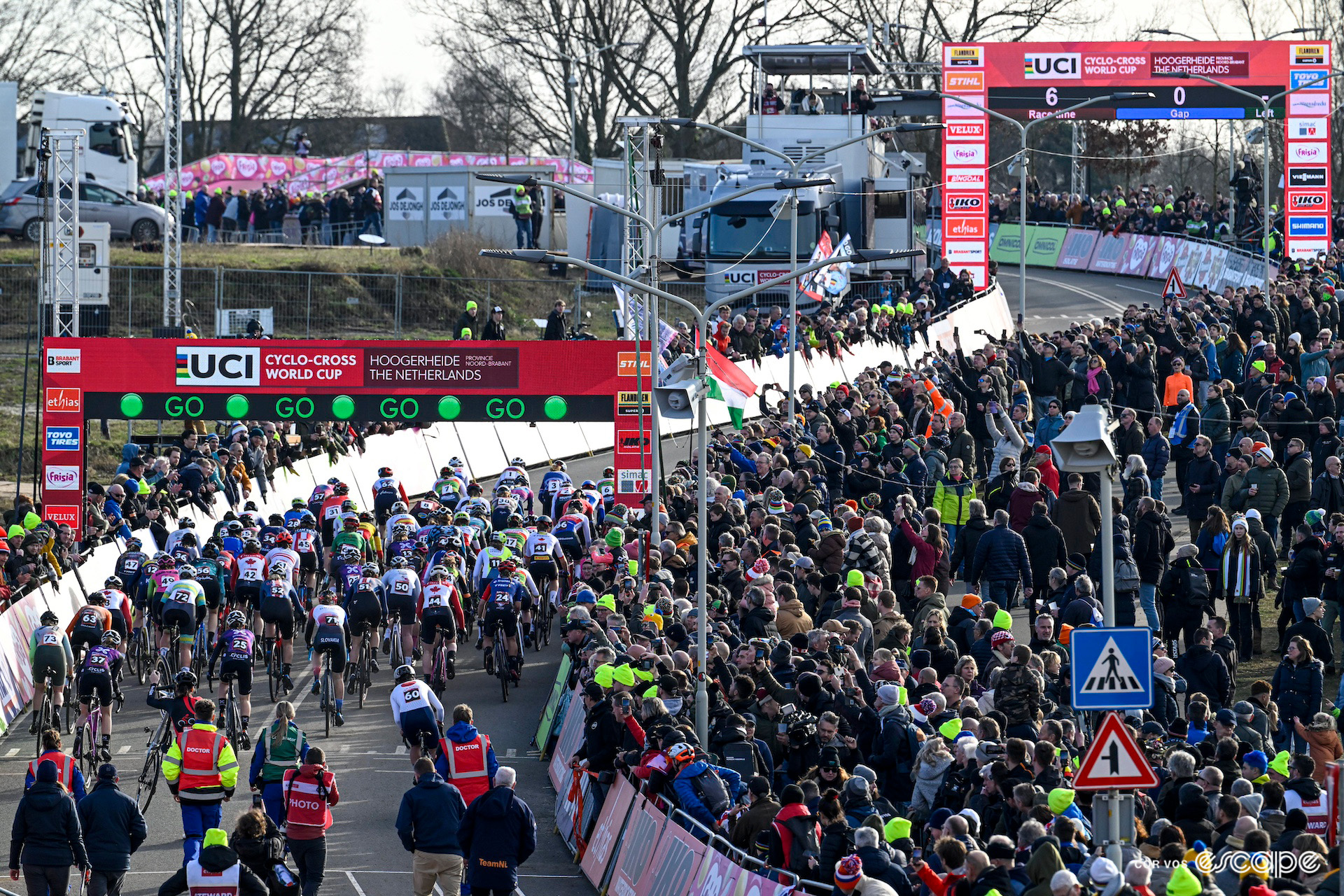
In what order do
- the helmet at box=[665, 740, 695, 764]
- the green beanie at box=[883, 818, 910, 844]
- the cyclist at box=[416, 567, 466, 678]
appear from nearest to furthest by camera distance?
the green beanie at box=[883, 818, 910, 844]
the helmet at box=[665, 740, 695, 764]
the cyclist at box=[416, 567, 466, 678]

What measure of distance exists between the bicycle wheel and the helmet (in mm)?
5309

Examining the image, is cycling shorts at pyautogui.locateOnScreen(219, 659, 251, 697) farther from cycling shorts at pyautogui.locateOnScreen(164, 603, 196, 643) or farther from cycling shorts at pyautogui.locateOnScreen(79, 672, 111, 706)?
cycling shorts at pyautogui.locateOnScreen(164, 603, 196, 643)

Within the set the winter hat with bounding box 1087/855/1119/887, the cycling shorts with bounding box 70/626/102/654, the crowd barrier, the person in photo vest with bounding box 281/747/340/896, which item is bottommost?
the person in photo vest with bounding box 281/747/340/896

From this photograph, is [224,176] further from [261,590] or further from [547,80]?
[261,590]

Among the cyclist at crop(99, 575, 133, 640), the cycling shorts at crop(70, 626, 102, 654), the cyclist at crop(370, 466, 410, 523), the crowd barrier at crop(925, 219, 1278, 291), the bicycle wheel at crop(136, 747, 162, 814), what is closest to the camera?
the bicycle wheel at crop(136, 747, 162, 814)

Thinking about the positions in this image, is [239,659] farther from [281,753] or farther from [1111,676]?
[1111,676]

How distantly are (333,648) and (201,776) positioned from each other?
442 cm

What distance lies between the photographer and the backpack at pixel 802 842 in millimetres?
12547

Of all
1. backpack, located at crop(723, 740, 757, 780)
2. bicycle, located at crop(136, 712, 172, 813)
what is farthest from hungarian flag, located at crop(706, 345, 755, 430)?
backpack, located at crop(723, 740, 757, 780)

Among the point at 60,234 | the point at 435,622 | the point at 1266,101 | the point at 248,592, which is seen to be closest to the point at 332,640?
the point at 435,622

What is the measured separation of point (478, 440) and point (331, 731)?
638 inches

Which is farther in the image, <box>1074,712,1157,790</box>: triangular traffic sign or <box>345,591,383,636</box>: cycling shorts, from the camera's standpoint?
<box>345,591,383,636</box>: cycling shorts

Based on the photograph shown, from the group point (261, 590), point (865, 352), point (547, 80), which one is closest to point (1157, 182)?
point (547, 80)

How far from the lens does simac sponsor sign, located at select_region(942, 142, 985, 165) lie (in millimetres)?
44219
